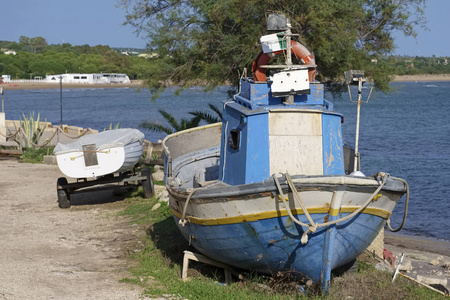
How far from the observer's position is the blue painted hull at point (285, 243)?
27.4ft

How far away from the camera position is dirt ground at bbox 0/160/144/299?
29.2 ft

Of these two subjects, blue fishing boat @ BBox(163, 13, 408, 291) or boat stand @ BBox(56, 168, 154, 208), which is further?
boat stand @ BBox(56, 168, 154, 208)

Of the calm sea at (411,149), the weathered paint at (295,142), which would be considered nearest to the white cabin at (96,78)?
the calm sea at (411,149)

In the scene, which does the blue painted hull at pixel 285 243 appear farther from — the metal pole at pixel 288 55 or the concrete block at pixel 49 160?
the concrete block at pixel 49 160

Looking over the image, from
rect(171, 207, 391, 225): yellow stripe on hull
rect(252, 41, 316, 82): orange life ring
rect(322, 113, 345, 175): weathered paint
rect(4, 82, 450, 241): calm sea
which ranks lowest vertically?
rect(4, 82, 450, 241): calm sea

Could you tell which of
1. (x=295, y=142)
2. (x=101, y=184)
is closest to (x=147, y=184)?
(x=101, y=184)

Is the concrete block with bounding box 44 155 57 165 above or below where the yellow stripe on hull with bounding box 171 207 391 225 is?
below

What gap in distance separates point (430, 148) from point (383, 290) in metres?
31.0

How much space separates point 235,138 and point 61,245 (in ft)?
12.2

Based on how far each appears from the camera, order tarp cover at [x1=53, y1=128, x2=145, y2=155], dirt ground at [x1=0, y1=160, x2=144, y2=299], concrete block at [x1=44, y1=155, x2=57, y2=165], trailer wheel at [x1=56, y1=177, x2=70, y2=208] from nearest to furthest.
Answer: dirt ground at [x1=0, y1=160, x2=144, y2=299] → tarp cover at [x1=53, y1=128, x2=145, y2=155] → trailer wheel at [x1=56, y1=177, x2=70, y2=208] → concrete block at [x1=44, y1=155, x2=57, y2=165]

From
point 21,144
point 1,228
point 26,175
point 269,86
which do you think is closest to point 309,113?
point 269,86

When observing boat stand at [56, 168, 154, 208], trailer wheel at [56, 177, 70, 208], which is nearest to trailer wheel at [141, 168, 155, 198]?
boat stand at [56, 168, 154, 208]

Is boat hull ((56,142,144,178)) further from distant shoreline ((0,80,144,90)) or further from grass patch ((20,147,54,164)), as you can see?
distant shoreline ((0,80,144,90))

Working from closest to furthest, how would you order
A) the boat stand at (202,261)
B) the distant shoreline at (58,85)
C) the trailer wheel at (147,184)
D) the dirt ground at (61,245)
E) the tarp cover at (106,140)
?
the dirt ground at (61,245) < the boat stand at (202,261) < the tarp cover at (106,140) < the trailer wheel at (147,184) < the distant shoreline at (58,85)
